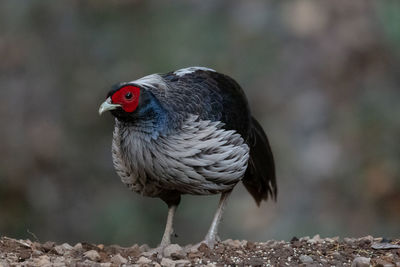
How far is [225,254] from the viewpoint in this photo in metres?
6.19

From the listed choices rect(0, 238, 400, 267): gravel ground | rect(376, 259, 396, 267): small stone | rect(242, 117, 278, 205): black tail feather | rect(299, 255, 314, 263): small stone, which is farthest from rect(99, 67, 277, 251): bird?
rect(376, 259, 396, 267): small stone

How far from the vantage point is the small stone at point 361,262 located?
545cm

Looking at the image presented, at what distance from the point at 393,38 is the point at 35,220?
24.8ft

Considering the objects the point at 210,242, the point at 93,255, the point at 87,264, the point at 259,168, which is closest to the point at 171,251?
the point at 93,255

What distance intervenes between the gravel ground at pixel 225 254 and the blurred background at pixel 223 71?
5.73 meters

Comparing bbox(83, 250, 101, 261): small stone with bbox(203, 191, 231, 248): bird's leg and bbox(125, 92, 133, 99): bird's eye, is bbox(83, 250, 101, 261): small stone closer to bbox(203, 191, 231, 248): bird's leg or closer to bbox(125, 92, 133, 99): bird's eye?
bbox(203, 191, 231, 248): bird's leg

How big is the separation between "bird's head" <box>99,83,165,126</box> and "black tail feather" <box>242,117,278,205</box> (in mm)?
1340

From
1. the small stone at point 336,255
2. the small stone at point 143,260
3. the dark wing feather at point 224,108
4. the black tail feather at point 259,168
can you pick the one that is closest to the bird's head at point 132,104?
the dark wing feather at point 224,108

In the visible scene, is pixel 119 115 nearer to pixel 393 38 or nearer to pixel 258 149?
pixel 258 149

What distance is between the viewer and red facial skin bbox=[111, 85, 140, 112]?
617cm

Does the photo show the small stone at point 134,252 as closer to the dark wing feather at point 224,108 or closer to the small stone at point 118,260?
the small stone at point 118,260

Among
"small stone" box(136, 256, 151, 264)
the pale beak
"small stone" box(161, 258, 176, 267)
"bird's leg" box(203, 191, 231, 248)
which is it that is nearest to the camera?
"small stone" box(161, 258, 176, 267)

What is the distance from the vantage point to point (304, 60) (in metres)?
14.1

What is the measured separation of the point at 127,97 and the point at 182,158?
73cm
